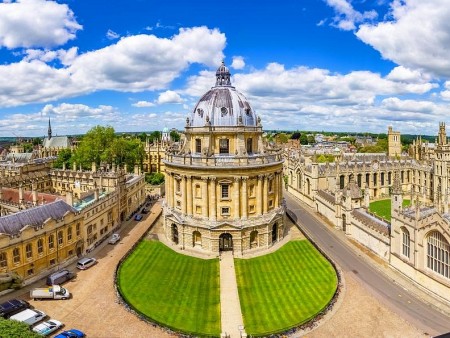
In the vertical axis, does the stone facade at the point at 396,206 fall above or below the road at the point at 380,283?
above

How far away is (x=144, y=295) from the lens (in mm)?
35469

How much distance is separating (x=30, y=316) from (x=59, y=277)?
7.87 metres

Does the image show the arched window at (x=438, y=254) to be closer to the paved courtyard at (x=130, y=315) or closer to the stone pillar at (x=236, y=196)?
the paved courtyard at (x=130, y=315)

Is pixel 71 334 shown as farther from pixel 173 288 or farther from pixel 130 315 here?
pixel 173 288

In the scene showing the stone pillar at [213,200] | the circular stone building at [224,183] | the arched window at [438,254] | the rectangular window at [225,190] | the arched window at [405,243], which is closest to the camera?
the arched window at [438,254]

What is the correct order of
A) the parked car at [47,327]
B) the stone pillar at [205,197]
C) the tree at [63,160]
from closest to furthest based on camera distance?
the parked car at [47,327]
the stone pillar at [205,197]
the tree at [63,160]

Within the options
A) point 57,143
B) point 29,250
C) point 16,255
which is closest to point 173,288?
point 29,250

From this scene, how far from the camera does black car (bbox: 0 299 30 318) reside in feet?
99.1

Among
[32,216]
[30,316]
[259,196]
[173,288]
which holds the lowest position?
[173,288]

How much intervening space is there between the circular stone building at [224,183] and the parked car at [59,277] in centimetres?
1582

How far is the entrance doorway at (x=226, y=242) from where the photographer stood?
4809cm

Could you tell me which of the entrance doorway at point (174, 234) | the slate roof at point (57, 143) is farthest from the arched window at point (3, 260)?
the slate roof at point (57, 143)

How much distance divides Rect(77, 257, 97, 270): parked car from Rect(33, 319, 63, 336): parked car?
1225cm

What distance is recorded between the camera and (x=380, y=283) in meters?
38.0
